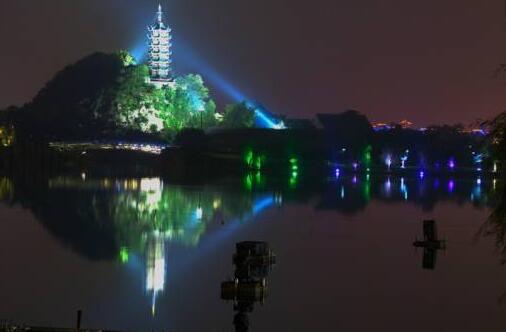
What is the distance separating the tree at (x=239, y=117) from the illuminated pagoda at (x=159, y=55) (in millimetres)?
10183

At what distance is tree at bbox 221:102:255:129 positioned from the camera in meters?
130

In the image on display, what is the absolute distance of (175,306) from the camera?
93.9 feet

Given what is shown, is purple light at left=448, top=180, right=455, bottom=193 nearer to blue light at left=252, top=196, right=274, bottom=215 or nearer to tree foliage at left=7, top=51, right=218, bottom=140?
blue light at left=252, top=196, right=274, bottom=215

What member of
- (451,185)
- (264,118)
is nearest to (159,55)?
(264,118)

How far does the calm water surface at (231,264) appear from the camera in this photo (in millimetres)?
27203

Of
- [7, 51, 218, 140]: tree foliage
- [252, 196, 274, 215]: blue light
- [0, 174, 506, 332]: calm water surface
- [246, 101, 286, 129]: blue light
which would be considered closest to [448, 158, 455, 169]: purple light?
[246, 101, 286, 129]: blue light

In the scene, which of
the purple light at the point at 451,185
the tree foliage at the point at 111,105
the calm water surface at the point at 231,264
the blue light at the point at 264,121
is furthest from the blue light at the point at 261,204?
the blue light at the point at 264,121

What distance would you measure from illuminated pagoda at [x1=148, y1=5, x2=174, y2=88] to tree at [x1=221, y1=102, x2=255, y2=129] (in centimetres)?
1018

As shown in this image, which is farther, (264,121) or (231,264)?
(264,121)

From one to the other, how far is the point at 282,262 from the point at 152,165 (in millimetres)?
83256

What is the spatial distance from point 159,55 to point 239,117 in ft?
67.4

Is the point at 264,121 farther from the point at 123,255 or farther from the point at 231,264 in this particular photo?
the point at 231,264

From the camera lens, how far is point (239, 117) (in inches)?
5182

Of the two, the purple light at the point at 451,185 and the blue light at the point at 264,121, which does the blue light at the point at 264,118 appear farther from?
the purple light at the point at 451,185
